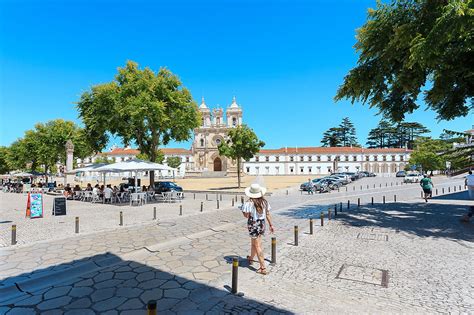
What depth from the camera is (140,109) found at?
61.4 feet

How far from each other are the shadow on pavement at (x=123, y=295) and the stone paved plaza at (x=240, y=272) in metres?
0.02

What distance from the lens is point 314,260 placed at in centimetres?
648

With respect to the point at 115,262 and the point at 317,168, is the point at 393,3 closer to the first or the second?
the point at 115,262

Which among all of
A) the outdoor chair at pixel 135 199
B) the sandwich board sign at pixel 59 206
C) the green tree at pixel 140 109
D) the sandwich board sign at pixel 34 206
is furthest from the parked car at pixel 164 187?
the sandwich board sign at pixel 34 206

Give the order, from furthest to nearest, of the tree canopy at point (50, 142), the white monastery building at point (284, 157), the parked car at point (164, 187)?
the white monastery building at point (284, 157) → the tree canopy at point (50, 142) → the parked car at point (164, 187)

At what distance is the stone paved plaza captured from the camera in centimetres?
432

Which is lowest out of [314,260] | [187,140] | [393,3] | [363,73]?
[314,260]

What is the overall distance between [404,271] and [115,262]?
6.85 meters

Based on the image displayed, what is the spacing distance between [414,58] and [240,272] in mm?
8371

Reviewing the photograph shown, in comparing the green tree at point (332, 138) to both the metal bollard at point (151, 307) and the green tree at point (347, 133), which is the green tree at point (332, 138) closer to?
the green tree at point (347, 133)

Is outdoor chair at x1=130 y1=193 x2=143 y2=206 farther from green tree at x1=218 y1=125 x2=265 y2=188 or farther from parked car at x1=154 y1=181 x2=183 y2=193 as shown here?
green tree at x1=218 y1=125 x2=265 y2=188

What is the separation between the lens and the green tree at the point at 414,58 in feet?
25.7

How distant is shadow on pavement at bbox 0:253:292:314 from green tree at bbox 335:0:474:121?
9.02 metres

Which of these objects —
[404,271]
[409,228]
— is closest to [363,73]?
[409,228]
